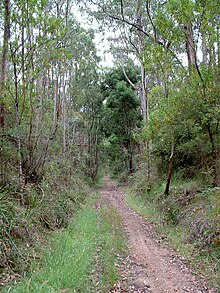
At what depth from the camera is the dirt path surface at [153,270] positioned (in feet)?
16.9

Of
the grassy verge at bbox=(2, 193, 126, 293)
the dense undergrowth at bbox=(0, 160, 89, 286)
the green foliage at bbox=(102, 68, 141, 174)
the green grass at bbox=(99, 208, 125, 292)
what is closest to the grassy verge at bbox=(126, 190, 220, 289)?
the green grass at bbox=(99, 208, 125, 292)

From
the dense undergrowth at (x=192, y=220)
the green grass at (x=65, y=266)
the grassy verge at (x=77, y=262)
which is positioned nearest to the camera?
the green grass at (x=65, y=266)

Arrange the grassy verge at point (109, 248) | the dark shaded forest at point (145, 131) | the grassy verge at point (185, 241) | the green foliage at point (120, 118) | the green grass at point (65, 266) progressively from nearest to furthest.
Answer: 1. the green grass at point (65, 266)
2. the grassy verge at point (109, 248)
3. the grassy verge at point (185, 241)
4. the dark shaded forest at point (145, 131)
5. the green foliage at point (120, 118)

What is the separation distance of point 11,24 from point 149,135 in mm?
7432

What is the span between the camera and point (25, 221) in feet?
21.1

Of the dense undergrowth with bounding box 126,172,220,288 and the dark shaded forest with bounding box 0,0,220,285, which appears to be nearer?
the dense undergrowth with bounding box 126,172,220,288

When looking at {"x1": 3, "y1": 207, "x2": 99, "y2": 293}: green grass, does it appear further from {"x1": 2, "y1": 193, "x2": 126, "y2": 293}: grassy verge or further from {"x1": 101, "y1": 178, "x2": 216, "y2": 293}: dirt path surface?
{"x1": 101, "y1": 178, "x2": 216, "y2": 293}: dirt path surface

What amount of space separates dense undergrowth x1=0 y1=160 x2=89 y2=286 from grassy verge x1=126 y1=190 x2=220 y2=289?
3.17 m

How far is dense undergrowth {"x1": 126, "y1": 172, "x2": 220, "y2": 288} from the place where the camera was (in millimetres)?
6262

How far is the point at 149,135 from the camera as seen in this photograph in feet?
42.2

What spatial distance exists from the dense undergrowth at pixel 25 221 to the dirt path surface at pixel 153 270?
1.87m

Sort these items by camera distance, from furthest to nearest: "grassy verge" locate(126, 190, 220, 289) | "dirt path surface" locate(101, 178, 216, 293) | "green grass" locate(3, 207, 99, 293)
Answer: "grassy verge" locate(126, 190, 220, 289)
"dirt path surface" locate(101, 178, 216, 293)
"green grass" locate(3, 207, 99, 293)

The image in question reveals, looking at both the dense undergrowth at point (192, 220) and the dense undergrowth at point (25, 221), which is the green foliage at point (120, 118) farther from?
the dense undergrowth at point (25, 221)

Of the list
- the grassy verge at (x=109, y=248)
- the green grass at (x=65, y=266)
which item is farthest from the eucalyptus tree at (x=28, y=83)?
the grassy verge at (x=109, y=248)
